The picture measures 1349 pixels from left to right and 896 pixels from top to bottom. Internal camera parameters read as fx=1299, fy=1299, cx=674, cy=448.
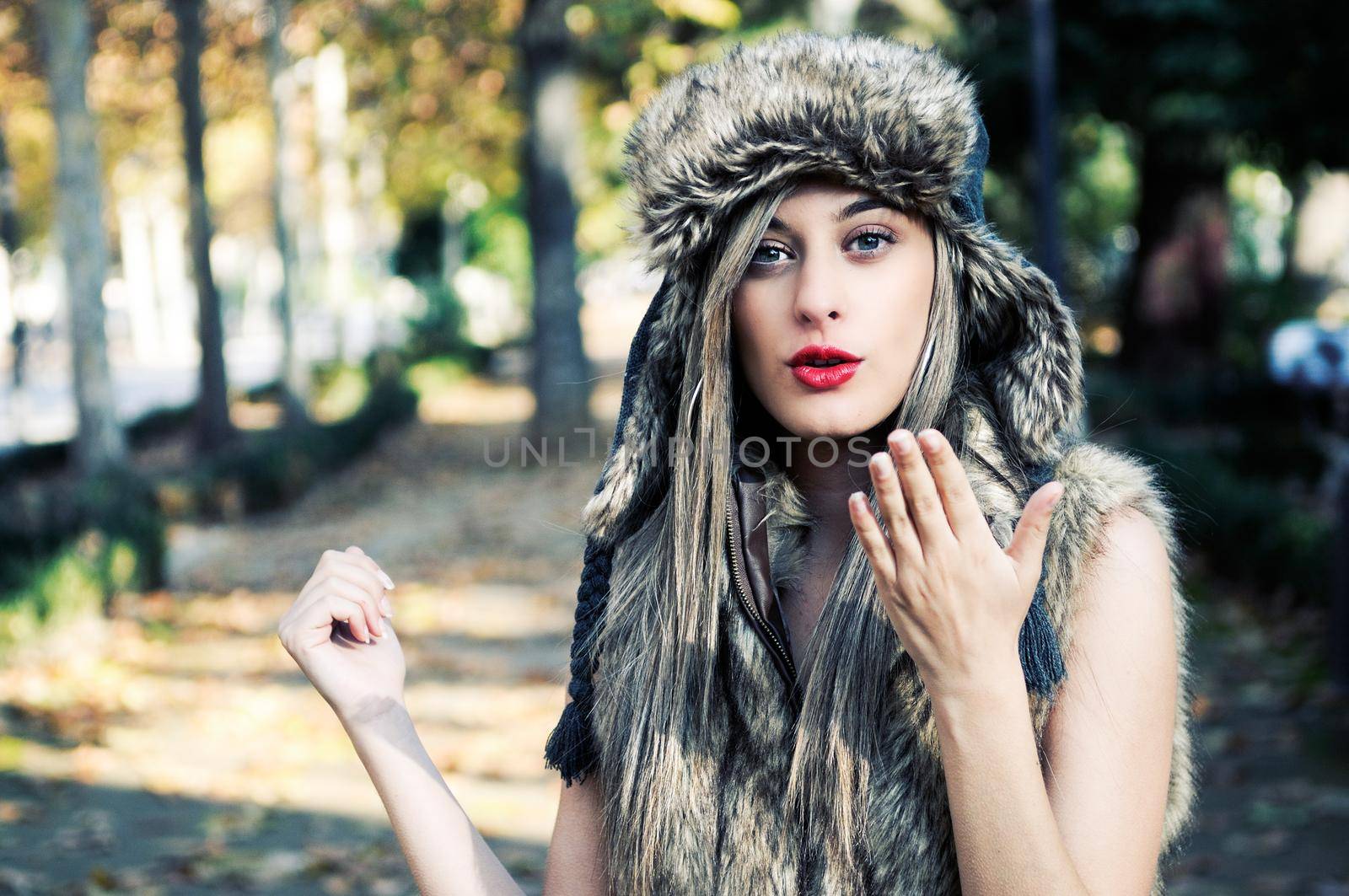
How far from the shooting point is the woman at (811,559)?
5.75ft

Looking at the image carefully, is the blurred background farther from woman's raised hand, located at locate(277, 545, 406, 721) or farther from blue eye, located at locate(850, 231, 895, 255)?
woman's raised hand, located at locate(277, 545, 406, 721)

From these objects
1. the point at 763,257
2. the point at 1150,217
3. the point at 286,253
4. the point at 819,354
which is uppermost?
the point at 1150,217

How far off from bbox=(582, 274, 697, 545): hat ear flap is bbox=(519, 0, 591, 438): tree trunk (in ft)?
48.8

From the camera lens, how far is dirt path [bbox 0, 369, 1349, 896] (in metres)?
5.27

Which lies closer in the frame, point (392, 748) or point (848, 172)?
point (848, 172)

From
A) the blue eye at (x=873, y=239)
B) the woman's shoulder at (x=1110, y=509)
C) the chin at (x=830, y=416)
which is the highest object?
the blue eye at (x=873, y=239)

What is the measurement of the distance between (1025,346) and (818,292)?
35cm

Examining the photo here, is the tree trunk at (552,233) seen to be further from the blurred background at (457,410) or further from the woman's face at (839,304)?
the woman's face at (839,304)

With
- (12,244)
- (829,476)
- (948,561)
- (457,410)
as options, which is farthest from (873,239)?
(457,410)

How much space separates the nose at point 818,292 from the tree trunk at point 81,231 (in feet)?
33.5

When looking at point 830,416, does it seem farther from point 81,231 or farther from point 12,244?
point 12,244

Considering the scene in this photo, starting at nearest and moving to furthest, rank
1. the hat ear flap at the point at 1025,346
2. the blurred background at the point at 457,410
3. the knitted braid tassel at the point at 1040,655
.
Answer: the knitted braid tassel at the point at 1040,655 < the hat ear flap at the point at 1025,346 < the blurred background at the point at 457,410

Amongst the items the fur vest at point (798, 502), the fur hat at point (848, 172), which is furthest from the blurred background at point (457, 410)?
the fur vest at point (798, 502)

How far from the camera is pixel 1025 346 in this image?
1986 mm
